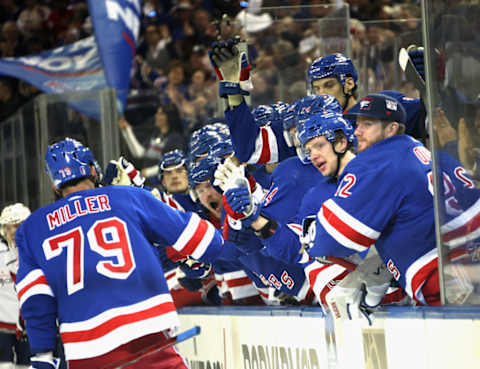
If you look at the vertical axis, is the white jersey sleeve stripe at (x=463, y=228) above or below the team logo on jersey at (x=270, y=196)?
above

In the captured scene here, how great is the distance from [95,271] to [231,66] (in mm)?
1406

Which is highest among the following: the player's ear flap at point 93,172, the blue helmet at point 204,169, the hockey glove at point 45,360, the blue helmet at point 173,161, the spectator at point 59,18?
the spectator at point 59,18

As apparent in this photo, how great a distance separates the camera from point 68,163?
3.32 m

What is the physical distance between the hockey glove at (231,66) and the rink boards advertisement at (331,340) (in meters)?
1.00

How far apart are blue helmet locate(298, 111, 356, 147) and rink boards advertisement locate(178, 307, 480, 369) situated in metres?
0.71

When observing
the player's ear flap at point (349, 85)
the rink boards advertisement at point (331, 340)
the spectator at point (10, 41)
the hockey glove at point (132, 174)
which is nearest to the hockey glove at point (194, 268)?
the rink boards advertisement at point (331, 340)

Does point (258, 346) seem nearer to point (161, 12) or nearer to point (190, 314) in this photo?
point (190, 314)

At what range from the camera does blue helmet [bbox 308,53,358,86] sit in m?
4.30

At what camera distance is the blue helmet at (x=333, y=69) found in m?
4.30

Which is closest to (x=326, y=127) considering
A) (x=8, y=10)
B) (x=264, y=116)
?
(x=264, y=116)

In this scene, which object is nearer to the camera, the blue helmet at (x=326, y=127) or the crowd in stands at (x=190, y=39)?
the blue helmet at (x=326, y=127)

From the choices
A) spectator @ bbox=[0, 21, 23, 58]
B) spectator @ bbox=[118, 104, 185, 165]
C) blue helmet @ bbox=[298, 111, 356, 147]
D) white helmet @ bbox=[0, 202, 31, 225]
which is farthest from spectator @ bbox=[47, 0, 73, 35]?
blue helmet @ bbox=[298, 111, 356, 147]

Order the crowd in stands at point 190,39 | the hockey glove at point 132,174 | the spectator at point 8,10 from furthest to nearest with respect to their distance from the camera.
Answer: the spectator at point 8,10 < the crowd in stands at point 190,39 < the hockey glove at point 132,174

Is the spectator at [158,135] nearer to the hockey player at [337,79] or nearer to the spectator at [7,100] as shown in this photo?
the hockey player at [337,79]
